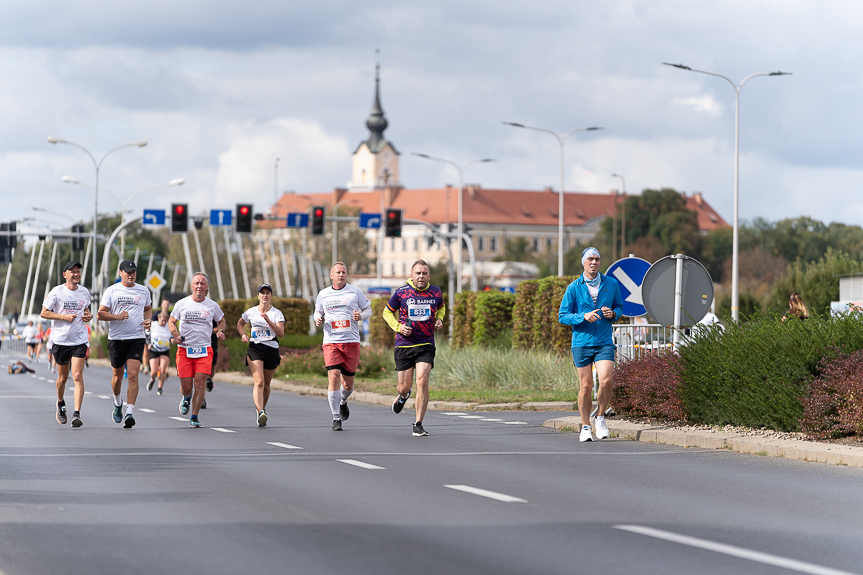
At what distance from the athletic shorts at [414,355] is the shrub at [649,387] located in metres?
2.56

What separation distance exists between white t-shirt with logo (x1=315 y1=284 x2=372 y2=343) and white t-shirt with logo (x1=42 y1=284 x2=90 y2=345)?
9.77 feet

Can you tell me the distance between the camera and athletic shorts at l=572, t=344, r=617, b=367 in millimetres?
14344

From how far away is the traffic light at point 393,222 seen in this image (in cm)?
4649

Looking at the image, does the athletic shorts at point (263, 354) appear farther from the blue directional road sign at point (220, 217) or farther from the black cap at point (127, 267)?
the blue directional road sign at point (220, 217)

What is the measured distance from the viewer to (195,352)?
16469mm

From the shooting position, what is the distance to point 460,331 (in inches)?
1350

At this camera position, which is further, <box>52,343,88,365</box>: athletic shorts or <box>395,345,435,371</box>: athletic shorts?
<box>52,343,88,365</box>: athletic shorts

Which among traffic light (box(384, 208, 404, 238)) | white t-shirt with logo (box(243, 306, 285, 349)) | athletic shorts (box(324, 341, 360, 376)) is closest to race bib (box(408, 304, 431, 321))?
athletic shorts (box(324, 341, 360, 376))

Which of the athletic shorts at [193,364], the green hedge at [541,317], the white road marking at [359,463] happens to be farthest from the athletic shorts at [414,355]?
the green hedge at [541,317]

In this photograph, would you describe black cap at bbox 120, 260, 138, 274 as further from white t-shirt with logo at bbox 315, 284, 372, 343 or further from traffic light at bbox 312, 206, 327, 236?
traffic light at bbox 312, 206, 327, 236

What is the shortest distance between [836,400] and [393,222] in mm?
34370

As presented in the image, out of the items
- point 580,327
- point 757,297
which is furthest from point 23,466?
point 757,297

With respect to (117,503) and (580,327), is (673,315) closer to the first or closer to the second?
(580,327)

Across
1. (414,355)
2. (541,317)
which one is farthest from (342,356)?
(541,317)
